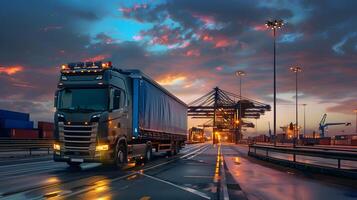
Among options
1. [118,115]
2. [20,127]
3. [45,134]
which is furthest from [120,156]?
[20,127]

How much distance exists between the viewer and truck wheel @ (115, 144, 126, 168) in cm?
2032

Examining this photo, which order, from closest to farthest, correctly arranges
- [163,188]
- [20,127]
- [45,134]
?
[163,188], [20,127], [45,134]

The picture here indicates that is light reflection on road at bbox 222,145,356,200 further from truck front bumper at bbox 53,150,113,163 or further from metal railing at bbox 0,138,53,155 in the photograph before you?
metal railing at bbox 0,138,53,155

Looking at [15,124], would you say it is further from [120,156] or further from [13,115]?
[120,156]

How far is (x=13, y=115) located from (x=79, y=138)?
39127 mm

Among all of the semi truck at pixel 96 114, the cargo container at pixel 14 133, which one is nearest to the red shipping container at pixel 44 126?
the cargo container at pixel 14 133

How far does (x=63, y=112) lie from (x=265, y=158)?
665 inches

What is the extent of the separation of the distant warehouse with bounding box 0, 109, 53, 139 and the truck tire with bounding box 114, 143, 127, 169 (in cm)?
2679

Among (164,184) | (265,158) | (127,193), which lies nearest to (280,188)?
(164,184)

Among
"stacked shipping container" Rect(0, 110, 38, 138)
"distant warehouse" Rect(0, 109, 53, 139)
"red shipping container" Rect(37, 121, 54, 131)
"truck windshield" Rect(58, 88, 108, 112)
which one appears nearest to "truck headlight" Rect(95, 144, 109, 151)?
"truck windshield" Rect(58, 88, 108, 112)

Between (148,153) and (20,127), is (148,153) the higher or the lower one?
the lower one

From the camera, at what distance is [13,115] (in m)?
55.0

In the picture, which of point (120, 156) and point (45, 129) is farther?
point (45, 129)

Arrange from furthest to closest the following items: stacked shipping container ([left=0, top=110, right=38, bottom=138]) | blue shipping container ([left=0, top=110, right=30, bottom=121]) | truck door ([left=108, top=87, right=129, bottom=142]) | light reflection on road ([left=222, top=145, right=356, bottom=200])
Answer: blue shipping container ([left=0, top=110, right=30, bottom=121]), stacked shipping container ([left=0, top=110, right=38, bottom=138]), truck door ([left=108, top=87, right=129, bottom=142]), light reflection on road ([left=222, top=145, right=356, bottom=200])
